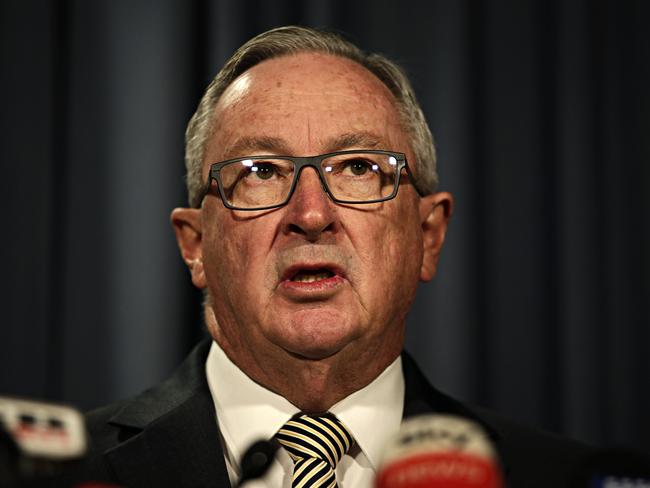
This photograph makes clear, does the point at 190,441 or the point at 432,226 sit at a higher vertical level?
the point at 432,226

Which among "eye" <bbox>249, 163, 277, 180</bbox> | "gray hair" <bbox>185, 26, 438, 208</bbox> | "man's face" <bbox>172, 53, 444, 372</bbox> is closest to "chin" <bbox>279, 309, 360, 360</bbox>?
"man's face" <bbox>172, 53, 444, 372</bbox>

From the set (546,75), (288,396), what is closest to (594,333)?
(546,75)

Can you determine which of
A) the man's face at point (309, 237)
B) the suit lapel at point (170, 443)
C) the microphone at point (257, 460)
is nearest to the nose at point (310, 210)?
the man's face at point (309, 237)

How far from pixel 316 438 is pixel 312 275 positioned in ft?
0.98

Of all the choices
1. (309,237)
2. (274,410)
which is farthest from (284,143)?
(274,410)

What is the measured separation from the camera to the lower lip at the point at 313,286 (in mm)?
1510

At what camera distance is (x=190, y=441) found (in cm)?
154

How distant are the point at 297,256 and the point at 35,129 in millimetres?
1134

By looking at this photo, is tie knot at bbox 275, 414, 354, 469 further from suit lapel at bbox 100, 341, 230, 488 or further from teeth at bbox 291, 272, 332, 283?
teeth at bbox 291, 272, 332, 283

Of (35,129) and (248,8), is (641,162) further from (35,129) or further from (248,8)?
(35,129)

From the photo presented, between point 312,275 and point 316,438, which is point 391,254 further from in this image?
point 316,438

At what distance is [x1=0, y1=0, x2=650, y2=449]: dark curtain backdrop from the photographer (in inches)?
89.9

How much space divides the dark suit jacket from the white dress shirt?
38mm

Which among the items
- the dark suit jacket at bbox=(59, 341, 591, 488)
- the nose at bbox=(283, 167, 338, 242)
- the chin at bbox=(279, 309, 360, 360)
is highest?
the nose at bbox=(283, 167, 338, 242)
